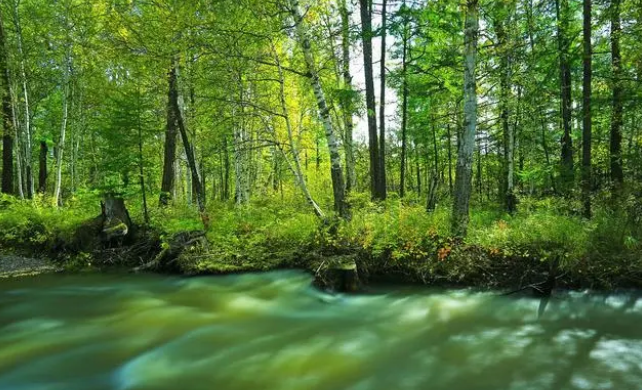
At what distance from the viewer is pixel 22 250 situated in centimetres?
1240

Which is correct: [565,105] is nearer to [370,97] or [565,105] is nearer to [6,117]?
[370,97]

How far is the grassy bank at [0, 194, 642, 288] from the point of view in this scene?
25.5 ft

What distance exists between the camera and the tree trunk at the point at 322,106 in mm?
9430

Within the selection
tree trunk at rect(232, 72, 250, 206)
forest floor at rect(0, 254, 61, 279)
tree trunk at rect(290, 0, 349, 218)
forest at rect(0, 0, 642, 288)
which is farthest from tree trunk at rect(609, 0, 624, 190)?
forest floor at rect(0, 254, 61, 279)

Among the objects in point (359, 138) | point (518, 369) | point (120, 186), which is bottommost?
point (518, 369)

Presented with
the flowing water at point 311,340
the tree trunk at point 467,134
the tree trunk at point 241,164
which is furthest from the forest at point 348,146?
the flowing water at point 311,340

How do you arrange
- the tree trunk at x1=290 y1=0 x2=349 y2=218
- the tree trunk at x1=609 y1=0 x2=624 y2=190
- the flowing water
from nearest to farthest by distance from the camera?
the flowing water < the tree trunk at x1=609 y1=0 x2=624 y2=190 < the tree trunk at x1=290 y1=0 x2=349 y2=218

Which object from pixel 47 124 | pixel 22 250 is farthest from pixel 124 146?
pixel 47 124

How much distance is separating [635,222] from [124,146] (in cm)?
1298

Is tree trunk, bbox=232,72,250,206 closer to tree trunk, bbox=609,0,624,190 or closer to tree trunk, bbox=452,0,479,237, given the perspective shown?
tree trunk, bbox=452,0,479,237

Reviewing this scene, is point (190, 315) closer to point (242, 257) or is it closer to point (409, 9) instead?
point (242, 257)

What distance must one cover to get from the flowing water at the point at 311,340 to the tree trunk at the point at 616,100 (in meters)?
3.91

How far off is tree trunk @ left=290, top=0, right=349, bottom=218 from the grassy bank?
0.56m

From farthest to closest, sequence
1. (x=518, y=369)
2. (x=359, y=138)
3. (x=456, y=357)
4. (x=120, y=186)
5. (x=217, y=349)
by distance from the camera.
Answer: (x=359, y=138)
(x=120, y=186)
(x=217, y=349)
(x=456, y=357)
(x=518, y=369)
